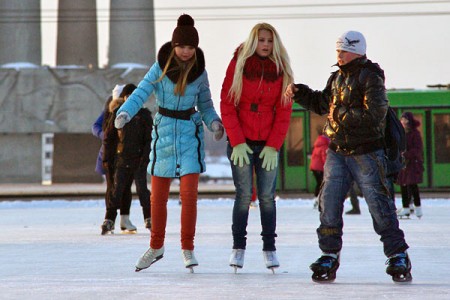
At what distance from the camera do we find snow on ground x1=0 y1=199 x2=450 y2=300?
712 cm

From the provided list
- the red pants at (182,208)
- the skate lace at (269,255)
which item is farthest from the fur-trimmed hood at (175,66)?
the skate lace at (269,255)

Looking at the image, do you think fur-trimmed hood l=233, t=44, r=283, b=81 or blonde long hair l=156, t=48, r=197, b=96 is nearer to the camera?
fur-trimmed hood l=233, t=44, r=283, b=81

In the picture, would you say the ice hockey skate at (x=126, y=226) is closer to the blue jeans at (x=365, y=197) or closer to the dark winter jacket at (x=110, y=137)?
the dark winter jacket at (x=110, y=137)

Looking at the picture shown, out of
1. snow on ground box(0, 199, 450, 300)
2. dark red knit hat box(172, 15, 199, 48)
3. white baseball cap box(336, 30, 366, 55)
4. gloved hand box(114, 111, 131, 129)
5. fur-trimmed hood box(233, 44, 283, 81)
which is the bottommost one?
snow on ground box(0, 199, 450, 300)

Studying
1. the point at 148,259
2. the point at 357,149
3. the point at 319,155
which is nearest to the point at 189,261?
the point at 148,259

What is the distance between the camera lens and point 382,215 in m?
8.02

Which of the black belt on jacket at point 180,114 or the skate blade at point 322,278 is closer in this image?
the skate blade at point 322,278

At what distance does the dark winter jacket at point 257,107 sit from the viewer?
8.51 m

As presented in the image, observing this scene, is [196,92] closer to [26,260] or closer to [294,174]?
[26,260]

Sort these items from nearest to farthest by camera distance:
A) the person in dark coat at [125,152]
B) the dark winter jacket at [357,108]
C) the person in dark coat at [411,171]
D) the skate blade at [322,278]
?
the skate blade at [322,278] → the dark winter jacket at [357,108] → the person in dark coat at [125,152] → the person in dark coat at [411,171]

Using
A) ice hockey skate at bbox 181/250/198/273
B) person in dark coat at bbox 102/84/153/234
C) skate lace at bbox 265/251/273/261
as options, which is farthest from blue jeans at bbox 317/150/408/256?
person in dark coat at bbox 102/84/153/234

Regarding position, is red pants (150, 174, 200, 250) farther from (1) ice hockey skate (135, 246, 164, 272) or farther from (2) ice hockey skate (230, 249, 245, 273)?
(2) ice hockey skate (230, 249, 245, 273)

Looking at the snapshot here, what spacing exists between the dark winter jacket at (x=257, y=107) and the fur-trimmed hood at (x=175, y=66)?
0.35 m

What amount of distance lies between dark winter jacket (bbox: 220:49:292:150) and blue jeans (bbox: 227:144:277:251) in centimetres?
14
